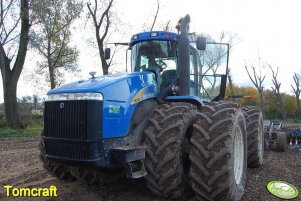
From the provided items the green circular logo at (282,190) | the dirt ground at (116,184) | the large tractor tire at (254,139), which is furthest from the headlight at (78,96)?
the large tractor tire at (254,139)

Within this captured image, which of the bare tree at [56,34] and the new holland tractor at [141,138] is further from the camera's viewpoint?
the bare tree at [56,34]

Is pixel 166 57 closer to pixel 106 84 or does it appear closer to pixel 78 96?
pixel 106 84


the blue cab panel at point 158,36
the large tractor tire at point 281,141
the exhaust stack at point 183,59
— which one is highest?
the blue cab panel at point 158,36

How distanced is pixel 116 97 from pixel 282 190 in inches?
128

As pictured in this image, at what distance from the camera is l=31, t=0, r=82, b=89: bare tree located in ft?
70.9

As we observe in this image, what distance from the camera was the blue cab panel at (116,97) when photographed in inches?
178

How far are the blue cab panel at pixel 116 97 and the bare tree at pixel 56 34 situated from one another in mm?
18015

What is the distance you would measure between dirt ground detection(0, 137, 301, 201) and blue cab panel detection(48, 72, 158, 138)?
1.20 metres

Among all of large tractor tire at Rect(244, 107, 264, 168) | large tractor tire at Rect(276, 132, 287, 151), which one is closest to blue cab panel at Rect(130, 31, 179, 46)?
large tractor tire at Rect(244, 107, 264, 168)

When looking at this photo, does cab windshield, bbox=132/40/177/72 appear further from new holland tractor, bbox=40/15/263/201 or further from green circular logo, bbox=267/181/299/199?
green circular logo, bbox=267/181/299/199

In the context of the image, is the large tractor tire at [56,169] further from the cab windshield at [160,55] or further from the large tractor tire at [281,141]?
the large tractor tire at [281,141]

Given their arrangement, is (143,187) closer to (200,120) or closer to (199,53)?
(200,120)

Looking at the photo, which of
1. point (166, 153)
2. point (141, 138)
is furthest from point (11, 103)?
point (166, 153)

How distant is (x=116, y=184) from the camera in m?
5.90
